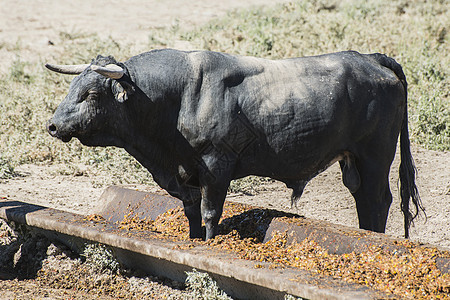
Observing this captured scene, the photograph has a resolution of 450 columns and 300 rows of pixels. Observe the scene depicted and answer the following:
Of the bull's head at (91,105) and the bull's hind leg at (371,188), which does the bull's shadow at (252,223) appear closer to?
the bull's hind leg at (371,188)

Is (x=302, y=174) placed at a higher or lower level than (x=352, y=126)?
lower

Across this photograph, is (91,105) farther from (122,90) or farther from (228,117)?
(228,117)

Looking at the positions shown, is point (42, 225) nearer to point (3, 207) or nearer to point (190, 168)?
point (3, 207)

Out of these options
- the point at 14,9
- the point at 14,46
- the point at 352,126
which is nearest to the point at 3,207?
the point at 352,126

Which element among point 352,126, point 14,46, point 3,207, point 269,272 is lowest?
point 14,46

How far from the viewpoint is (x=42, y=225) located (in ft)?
15.4

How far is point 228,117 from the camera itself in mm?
3971

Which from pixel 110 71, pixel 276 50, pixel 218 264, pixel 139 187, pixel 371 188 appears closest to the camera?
pixel 218 264

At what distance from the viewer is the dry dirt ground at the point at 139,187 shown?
618 cm

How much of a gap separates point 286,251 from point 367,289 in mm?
1032

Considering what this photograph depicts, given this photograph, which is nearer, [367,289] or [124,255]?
[367,289]

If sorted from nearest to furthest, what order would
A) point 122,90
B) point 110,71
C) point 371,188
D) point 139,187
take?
point 110,71, point 122,90, point 371,188, point 139,187

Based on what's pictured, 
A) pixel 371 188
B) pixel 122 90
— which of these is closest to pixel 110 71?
pixel 122 90

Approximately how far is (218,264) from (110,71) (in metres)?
1.20
